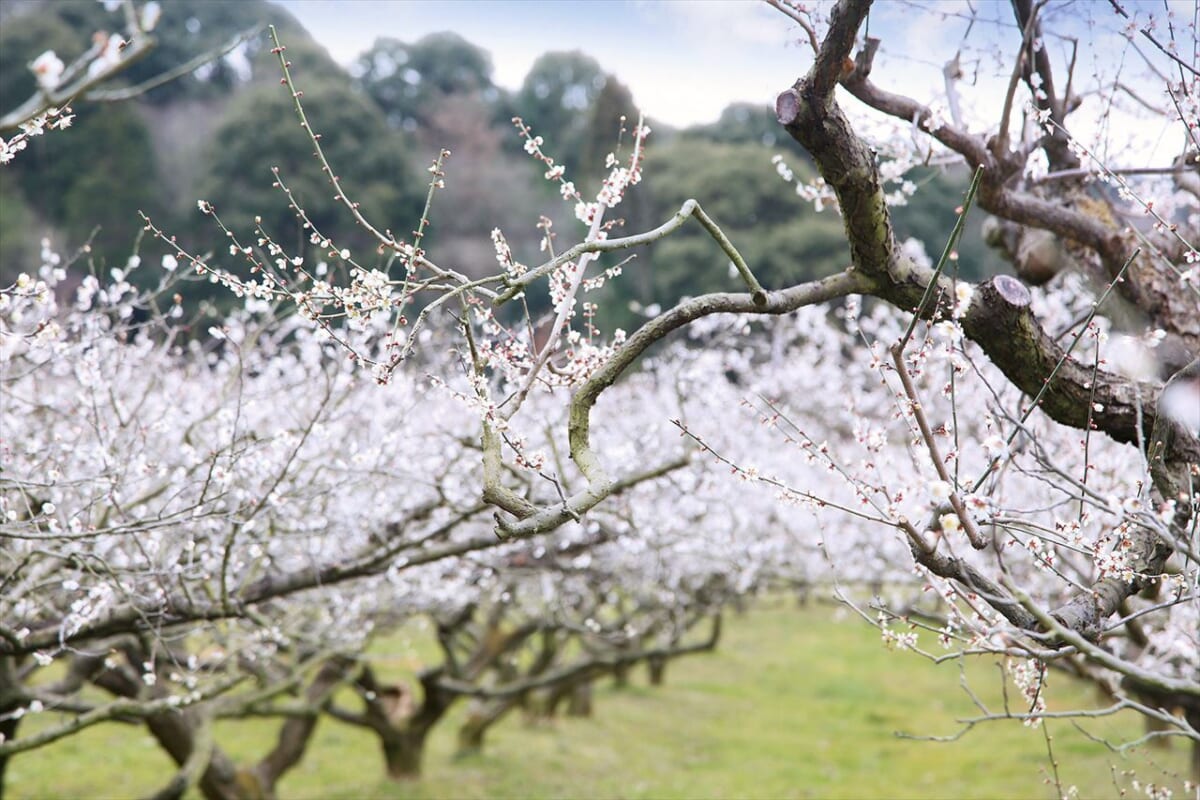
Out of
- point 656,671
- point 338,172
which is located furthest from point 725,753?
point 338,172

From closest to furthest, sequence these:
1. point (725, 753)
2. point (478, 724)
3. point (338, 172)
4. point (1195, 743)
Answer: point (1195, 743) < point (478, 724) < point (725, 753) < point (338, 172)

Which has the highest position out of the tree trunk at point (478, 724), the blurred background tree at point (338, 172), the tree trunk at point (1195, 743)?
the blurred background tree at point (338, 172)

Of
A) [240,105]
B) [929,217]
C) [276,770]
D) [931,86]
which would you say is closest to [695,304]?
[931,86]

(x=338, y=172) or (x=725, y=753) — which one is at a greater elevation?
(x=338, y=172)

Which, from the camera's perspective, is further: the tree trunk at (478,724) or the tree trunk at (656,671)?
the tree trunk at (656,671)

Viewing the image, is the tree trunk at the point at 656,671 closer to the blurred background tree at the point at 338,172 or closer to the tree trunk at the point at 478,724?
the tree trunk at the point at 478,724

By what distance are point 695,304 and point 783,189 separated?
18.7 metres

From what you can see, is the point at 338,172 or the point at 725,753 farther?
the point at 338,172

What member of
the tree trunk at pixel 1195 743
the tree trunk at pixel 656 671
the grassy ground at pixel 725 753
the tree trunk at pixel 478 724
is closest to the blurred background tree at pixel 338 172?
the tree trunk at pixel 656 671

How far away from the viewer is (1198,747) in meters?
8.03

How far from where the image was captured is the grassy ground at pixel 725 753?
8.99 m

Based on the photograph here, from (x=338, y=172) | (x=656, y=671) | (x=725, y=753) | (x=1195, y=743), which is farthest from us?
(x=338, y=172)

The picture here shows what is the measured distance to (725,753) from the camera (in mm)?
11141

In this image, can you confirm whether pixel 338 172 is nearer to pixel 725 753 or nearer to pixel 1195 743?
A: pixel 725 753
